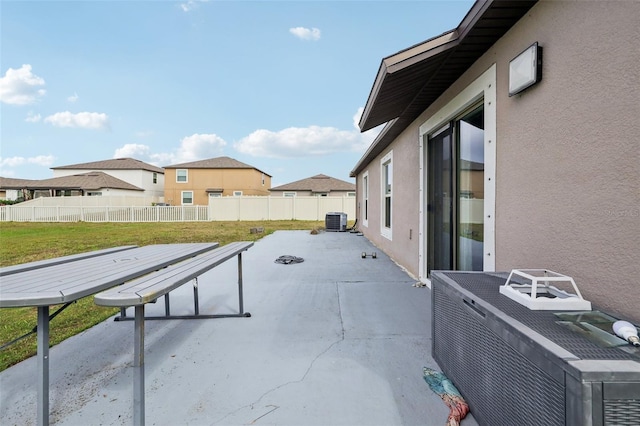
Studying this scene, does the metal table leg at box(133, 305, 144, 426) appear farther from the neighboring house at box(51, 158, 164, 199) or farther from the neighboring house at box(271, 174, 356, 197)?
the neighboring house at box(51, 158, 164, 199)

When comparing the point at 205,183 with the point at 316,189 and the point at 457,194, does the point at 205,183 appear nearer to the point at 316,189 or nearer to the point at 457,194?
the point at 316,189

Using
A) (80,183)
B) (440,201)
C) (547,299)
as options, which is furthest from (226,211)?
(547,299)

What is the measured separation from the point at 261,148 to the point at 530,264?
111 feet

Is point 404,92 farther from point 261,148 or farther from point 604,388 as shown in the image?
point 261,148

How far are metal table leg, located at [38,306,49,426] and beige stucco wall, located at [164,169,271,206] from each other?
2846 centimetres

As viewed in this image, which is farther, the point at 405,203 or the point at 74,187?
the point at 74,187

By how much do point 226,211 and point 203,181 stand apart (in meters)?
9.37

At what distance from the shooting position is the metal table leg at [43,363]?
139 centimetres

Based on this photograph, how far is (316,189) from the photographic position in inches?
1213

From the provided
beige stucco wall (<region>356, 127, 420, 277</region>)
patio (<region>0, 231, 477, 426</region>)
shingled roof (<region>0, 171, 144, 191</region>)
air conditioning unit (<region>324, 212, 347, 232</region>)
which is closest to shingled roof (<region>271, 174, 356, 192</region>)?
shingled roof (<region>0, 171, 144, 191</region>)

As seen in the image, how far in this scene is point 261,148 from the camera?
3384cm

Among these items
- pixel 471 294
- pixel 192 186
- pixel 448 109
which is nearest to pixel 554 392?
pixel 471 294

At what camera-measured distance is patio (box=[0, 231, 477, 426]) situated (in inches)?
66.5

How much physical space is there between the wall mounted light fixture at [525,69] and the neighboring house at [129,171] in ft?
126
